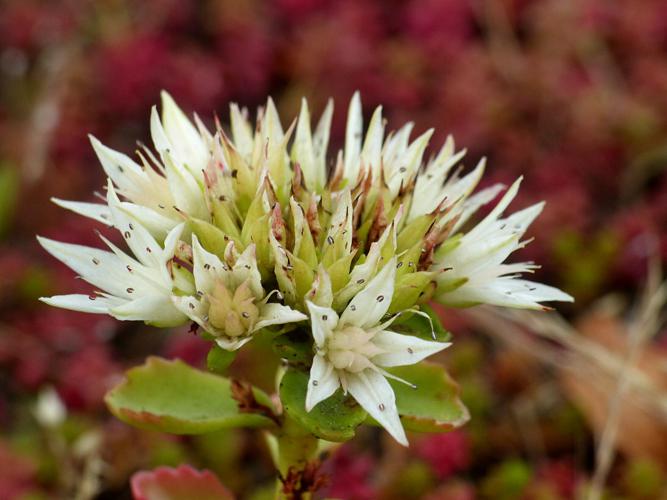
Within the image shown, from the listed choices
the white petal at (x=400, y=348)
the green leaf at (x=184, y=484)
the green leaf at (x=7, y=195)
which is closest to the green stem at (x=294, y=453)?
the green leaf at (x=184, y=484)

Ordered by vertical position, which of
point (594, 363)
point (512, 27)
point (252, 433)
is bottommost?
point (252, 433)

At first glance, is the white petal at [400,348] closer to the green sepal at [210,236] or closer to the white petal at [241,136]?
the green sepal at [210,236]

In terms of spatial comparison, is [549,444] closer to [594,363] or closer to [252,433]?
[594,363]

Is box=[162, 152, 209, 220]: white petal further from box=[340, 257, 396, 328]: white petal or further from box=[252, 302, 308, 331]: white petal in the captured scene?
box=[340, 257, 396, 328]: white petal

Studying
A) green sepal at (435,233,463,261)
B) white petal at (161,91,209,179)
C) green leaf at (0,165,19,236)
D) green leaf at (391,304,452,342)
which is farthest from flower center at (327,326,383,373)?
green leaf at (0,165,19,236)

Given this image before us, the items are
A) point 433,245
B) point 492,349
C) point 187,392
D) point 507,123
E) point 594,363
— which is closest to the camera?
point 433,245

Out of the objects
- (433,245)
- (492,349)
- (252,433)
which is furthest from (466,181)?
(492,349)
